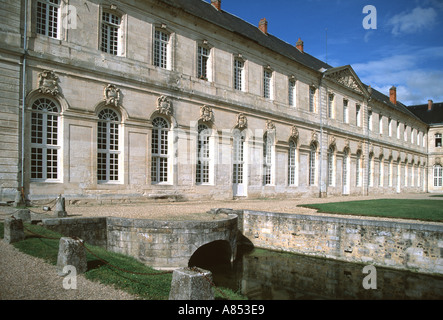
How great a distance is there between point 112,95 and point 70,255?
359 inches

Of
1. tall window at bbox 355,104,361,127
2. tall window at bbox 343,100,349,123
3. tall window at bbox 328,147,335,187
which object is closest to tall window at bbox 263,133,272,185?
tall window at bbox 328,147,335,187

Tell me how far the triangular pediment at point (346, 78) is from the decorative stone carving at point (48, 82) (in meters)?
19.1

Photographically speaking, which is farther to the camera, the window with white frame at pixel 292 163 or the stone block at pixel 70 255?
the window with white frame at pixel 292 163

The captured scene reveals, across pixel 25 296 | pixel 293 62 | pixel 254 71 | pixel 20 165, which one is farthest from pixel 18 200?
pixel 293 62

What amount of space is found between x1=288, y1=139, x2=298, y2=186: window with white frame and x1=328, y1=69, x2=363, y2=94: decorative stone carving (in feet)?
22.8

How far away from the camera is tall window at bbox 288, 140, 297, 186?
888 inches

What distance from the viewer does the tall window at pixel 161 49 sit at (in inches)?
612

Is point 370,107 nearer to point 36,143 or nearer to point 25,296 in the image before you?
point 36,143

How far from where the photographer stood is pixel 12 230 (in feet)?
22.1

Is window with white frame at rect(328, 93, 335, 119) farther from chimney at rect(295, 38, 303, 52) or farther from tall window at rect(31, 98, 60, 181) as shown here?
tall window at rect(31, 98, 60, 181)

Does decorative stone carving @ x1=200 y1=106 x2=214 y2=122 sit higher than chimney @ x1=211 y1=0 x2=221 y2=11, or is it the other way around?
chimney @ x1=211 y1=0 x2=221 y2=11

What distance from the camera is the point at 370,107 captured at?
3192 cm

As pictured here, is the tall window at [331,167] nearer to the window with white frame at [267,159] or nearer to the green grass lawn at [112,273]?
the window with white frame at [267,159]

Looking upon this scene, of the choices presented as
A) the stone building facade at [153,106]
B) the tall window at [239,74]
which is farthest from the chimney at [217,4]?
the tall window at [239,74]
